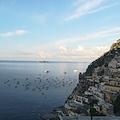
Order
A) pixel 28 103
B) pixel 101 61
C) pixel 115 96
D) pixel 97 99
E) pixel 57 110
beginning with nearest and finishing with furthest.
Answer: pixel 115 96 < pixel 97 99 < pixel 57 110 < pixel 28 103 < pixel 101 61

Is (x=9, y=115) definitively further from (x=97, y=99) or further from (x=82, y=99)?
(x=97, y=99)

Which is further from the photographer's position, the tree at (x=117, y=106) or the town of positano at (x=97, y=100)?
the town of positano at (x=97, y=100)

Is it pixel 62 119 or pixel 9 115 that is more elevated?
pixel 62 119

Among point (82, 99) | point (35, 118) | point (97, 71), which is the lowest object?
Result: point (35, 118)

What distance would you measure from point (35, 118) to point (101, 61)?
2035 inches

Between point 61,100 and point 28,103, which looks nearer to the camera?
point 28,103

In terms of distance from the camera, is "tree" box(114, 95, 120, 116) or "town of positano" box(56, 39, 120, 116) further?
"town of positano" box(56, 39, 120, 116)

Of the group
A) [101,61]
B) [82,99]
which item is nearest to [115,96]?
[82,99]

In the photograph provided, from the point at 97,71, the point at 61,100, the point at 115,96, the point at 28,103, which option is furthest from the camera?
the point at 97,71

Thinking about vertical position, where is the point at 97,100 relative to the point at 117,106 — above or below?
above

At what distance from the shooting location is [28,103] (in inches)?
2096

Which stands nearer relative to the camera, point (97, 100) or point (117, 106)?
point (117, 106)

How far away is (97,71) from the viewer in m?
63.8

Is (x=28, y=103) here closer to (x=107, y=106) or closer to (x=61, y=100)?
(x=61, y=100)
